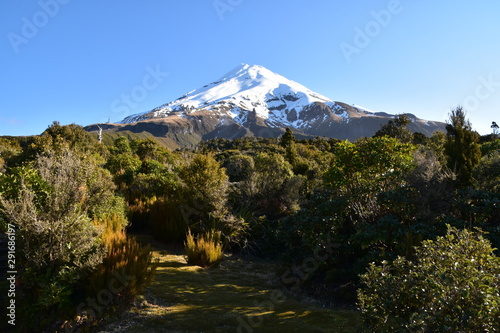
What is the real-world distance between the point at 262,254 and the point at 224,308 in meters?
3.89

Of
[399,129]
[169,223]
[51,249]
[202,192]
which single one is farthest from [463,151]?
[399,129]

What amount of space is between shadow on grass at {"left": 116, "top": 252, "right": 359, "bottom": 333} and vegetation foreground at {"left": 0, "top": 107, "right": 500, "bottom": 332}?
0.09 ft

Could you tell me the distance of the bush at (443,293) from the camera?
2025 millimetres

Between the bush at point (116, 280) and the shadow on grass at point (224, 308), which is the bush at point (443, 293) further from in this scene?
the bush at point (116, 280)

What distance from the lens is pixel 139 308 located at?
13.5 ft

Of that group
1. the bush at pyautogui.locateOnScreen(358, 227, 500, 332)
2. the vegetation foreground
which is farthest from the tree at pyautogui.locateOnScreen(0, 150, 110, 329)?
the bush at pyautogui.locateOnScreen(358, 227, 500, 332)

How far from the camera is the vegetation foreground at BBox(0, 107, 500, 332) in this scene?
253 centimetres

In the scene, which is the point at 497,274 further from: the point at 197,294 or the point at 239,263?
the point at 239,263

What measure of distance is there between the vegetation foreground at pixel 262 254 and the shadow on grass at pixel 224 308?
3 centimetres

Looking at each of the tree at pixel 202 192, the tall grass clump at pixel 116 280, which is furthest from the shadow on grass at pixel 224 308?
the tree at pixel 202 192

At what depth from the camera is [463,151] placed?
840 cm

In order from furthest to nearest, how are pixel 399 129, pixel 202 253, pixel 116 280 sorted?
pixel 399 129
pixel 202 253
pixel 116 280

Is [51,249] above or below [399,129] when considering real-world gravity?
below

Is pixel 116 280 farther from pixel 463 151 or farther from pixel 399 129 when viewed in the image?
pixel 399 129
